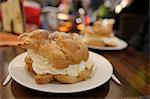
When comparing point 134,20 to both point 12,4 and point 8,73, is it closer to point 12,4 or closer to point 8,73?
point 12,4

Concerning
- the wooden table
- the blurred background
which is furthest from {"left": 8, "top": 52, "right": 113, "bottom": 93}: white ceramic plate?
the blurred background

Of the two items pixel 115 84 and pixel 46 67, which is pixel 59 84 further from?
pixel 115 84

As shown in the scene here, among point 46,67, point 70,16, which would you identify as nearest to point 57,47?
point 46,67

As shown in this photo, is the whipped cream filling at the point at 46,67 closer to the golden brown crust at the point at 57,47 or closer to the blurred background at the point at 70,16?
the golden brown crust at the point at 57,47

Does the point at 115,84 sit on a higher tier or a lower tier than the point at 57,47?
lower

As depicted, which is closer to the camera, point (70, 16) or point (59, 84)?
point (59, 84)

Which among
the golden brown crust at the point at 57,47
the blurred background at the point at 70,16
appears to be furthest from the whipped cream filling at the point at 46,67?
the blurred background at the point at 70,16
